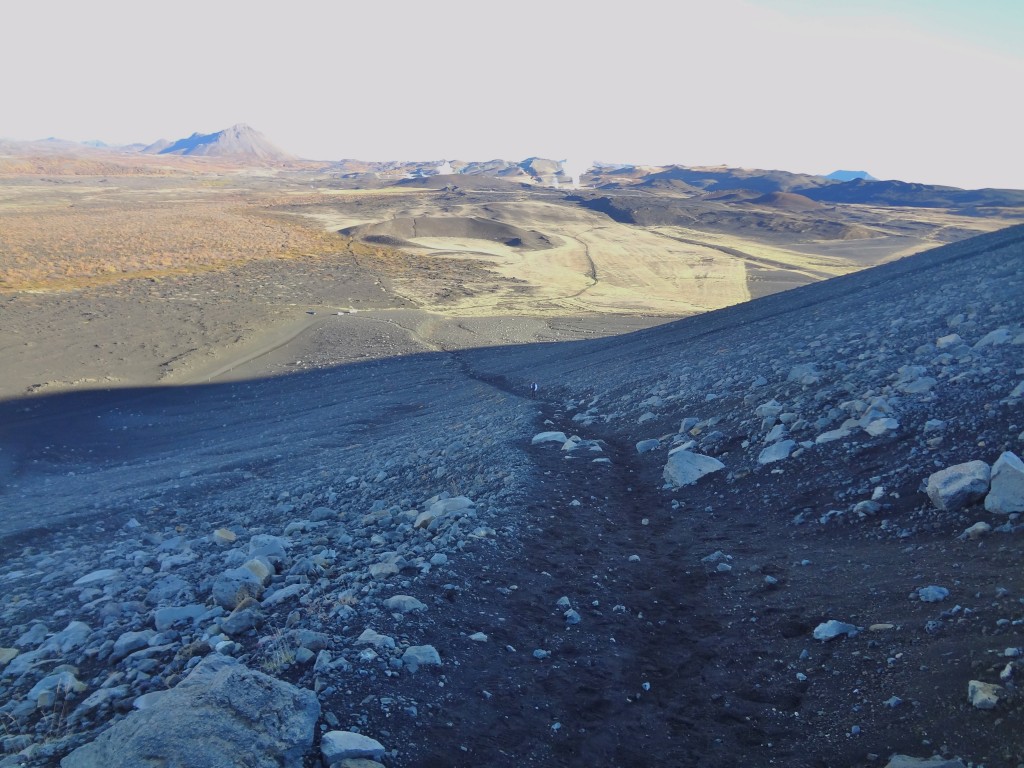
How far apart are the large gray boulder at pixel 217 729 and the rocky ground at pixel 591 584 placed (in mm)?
12

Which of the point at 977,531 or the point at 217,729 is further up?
the point at 977,531

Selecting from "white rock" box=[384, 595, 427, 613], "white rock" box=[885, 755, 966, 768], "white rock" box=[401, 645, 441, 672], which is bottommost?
"white rock" box=[401, 645, 441, 672]

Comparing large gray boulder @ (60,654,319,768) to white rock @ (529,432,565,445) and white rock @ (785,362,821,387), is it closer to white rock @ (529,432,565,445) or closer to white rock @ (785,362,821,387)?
white rock @ (529,432,565,445)

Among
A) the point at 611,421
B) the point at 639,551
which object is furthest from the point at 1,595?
the point at 611,421

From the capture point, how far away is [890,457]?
18.7 feet

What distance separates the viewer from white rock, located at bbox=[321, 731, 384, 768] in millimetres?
2867

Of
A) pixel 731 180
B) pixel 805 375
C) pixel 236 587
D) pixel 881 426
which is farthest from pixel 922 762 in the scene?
pixel 731 180

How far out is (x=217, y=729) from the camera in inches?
110

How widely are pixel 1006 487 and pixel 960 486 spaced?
0.92 ft

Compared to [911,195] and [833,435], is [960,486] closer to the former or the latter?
[833,435]

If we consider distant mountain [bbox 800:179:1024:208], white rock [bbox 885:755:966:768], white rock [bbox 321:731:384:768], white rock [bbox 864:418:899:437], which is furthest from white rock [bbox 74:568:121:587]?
distant mountain [bbox 800:179:1024:208]

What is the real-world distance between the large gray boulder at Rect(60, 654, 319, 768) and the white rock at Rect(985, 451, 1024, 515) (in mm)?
Answer: 4292

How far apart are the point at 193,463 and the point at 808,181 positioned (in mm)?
119361

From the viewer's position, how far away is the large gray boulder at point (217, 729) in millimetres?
2652
